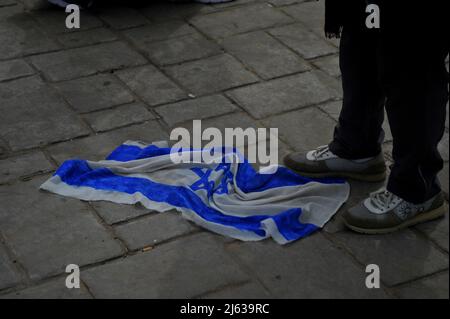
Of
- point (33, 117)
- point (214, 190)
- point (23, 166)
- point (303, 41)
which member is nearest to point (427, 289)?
point (214, 190)

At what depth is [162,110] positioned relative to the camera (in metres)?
4.48

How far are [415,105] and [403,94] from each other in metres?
0.06

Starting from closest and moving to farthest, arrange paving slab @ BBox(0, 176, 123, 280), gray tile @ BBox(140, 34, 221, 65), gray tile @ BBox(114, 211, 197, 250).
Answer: paving slab @ BBox(0, 176, 123, 280) → gray tile @ BBox(114, 211, 197, 250) → gray tile @ BBox(140, 34, 221, 65)

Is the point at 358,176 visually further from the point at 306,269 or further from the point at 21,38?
the point at 21,38

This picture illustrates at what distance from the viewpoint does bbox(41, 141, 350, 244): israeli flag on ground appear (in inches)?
140

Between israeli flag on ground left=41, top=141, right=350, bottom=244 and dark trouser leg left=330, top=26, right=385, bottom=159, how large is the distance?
0.18 m

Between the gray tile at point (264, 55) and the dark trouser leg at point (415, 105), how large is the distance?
152 cm

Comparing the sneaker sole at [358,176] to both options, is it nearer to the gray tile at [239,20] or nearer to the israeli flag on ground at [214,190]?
the israeli flag on ground at [214,190]

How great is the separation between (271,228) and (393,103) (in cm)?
68

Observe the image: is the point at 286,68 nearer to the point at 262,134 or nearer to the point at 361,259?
the point at 262,134

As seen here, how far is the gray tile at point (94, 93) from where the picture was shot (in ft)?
14.9

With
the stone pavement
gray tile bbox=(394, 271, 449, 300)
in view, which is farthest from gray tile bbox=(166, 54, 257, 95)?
gray tile bbox=(394, 271, 449, 300)

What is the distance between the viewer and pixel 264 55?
5.04m

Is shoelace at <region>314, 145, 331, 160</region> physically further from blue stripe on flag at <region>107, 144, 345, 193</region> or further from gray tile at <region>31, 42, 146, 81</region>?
gray tile at <region>31, 42, 146, 81</region>
